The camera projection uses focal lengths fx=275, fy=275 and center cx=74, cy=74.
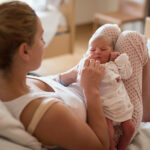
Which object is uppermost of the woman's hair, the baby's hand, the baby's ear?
the woman's hair

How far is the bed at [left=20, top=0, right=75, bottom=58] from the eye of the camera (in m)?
3.37

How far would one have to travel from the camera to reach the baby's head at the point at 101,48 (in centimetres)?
133

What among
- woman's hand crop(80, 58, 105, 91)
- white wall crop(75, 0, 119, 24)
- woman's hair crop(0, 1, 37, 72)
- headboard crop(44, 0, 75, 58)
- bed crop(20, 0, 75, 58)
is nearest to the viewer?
woman's hair crop(0, 1, 37, 72)

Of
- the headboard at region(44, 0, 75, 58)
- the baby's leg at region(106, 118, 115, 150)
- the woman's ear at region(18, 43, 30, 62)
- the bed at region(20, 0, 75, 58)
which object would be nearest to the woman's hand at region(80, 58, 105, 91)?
the baby's leg at region(106, 118, 115, 150)

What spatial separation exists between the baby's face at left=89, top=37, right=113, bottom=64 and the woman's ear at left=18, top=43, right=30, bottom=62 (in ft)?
1.53

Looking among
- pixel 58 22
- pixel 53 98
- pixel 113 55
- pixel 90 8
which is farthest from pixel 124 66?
pixel 90 8

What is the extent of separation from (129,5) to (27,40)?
3.56 meters

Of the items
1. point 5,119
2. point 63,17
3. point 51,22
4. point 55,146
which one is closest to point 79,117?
point 55,146

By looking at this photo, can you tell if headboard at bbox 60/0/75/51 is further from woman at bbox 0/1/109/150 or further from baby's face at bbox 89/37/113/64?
woman at bbox 0/1/109/150

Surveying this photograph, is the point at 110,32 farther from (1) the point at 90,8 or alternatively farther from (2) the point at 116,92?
(1) the point at 90,8

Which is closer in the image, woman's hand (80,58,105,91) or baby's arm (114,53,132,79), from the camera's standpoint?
woman's hand (80,58,105,91)

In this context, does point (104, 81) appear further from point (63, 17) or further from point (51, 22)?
point (63, 17)

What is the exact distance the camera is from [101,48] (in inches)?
52.5

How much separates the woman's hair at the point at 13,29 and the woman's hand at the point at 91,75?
0.98 ft
